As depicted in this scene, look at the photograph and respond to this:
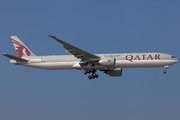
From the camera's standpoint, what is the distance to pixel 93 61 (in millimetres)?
69562

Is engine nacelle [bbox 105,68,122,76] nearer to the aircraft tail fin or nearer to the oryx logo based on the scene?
the aircraft tail fin

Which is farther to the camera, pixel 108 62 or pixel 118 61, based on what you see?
pixel 118 61

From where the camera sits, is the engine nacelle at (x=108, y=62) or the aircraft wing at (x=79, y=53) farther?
the engine nacelle at (x=108, y=62)

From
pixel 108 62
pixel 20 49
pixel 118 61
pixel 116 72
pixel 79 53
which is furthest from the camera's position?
pixel 20 49

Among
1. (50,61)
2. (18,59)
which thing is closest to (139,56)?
(50,61)

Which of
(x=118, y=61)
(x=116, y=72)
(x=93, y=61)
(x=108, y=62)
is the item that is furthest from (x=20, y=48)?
(x=118, y=61)

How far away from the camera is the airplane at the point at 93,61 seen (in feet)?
223

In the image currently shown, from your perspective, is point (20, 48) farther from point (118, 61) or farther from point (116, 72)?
point (118, 61)

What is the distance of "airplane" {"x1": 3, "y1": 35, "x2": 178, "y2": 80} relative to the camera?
223 feet

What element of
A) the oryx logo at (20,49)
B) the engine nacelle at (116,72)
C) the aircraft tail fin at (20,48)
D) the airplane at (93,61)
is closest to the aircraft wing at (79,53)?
the airplane at (93,61)

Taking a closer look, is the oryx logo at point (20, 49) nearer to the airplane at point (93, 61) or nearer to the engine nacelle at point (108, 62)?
the airplane at point (93, 61)

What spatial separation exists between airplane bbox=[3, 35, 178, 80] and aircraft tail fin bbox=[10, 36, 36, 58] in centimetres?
25

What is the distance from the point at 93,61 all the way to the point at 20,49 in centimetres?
1312

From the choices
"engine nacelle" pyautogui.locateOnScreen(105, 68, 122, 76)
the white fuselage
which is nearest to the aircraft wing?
the white fuselage
